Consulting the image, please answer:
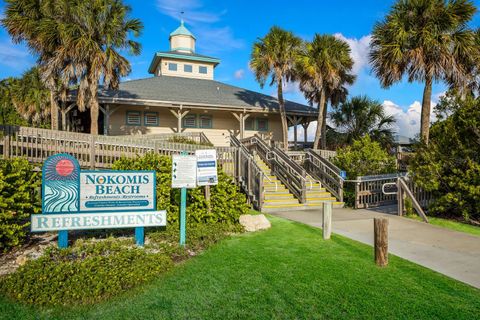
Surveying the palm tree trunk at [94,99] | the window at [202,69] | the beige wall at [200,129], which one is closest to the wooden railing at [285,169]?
the beige wall at [200,129]

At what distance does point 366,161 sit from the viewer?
12.9 meters

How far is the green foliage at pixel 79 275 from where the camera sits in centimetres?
413

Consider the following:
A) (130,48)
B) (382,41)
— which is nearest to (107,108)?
(130,48)

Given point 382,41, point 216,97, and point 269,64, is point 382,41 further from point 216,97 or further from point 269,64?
point 216,97

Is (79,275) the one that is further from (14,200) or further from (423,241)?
(423,241)

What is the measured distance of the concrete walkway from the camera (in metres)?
5.38

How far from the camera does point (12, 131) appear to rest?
1070cm

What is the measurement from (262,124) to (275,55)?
19.2 ft

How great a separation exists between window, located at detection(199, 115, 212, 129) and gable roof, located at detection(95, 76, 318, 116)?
1424 mm

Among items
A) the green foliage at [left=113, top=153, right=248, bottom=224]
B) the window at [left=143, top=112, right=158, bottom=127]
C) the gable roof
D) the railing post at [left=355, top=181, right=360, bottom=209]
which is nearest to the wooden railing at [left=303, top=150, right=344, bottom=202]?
the railing post at [left=355, top=181, right=360, bottom=209]

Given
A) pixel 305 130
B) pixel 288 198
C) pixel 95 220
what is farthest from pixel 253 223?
pixel 305 130

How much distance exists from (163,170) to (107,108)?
13.1 meters

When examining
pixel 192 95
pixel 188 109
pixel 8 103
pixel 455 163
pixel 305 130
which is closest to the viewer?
pixel 455 163

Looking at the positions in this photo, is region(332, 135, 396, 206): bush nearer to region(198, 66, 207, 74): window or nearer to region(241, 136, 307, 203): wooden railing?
region(241, 136, 307, 203): wooden railing
